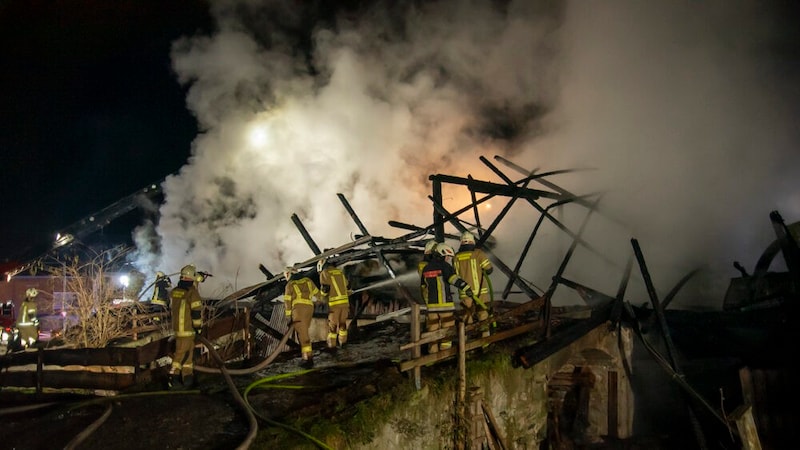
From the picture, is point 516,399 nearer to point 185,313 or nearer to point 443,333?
point 443,333

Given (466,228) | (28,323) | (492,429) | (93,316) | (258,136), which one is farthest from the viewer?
(258,136)

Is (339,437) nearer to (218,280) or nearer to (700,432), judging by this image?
(700,432)

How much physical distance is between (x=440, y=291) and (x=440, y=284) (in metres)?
0.11

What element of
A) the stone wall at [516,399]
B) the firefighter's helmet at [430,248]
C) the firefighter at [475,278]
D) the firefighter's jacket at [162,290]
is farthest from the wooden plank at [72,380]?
the firefighter at [475,278]

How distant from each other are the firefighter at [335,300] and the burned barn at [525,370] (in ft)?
1.10

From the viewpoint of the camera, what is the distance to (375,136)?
1983 centimetres

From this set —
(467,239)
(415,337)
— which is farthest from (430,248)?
(415,337)

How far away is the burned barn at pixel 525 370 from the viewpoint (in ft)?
18.1

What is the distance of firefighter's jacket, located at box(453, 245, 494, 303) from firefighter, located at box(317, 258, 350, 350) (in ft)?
8.03

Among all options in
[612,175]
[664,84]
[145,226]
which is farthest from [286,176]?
[664,84]

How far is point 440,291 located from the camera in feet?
22.7

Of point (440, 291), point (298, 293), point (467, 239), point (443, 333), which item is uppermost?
point (467, 239)

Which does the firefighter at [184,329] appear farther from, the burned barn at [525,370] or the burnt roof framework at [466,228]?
the burnt roof framework at [466,228]

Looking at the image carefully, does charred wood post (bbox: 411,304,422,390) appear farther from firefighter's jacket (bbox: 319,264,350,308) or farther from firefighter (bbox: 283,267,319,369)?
firefighter's jacket (bbox: 319,264,350,308)
